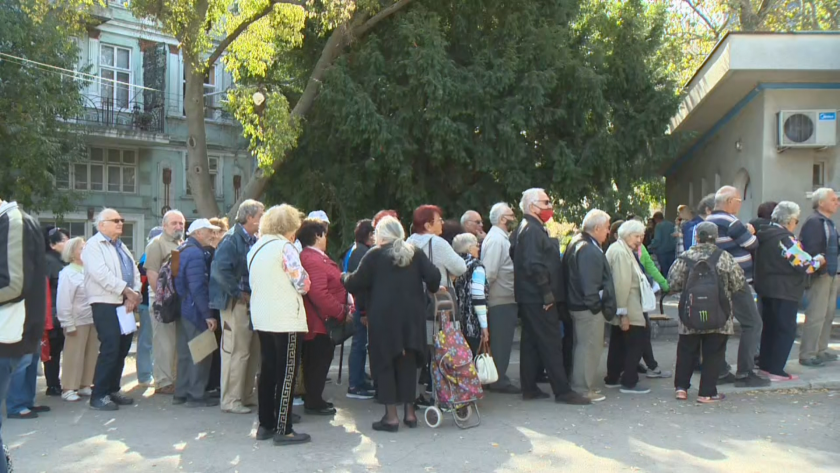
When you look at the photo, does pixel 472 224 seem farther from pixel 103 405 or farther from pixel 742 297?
pixel 103 405

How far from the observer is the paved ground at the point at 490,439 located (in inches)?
222

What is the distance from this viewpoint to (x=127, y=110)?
24141 millimetres

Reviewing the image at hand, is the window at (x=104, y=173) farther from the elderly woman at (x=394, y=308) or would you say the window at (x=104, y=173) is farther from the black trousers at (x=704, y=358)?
the black trousers at (x=704, y=358)

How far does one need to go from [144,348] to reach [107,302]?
159cm

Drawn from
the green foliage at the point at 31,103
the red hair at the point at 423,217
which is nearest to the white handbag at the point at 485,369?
the red hair at the point at 423,217

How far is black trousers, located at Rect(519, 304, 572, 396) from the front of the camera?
745 centimetres

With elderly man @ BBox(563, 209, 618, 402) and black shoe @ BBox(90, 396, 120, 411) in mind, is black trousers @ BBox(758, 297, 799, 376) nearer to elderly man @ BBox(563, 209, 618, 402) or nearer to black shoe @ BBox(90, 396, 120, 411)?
elderly man @ BBox(563, 209, 618, 402)

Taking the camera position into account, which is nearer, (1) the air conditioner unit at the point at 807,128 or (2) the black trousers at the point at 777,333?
(2) the black trousers at the point at 777,333

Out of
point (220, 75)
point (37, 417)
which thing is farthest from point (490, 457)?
point (220, 75)

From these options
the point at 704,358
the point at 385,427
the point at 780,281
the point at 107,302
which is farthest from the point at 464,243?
the point at 107,302

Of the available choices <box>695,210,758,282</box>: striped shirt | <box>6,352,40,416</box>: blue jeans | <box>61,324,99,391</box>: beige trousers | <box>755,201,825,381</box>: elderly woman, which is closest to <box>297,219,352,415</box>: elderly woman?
<box>61,324,99,391</box>: beige trousers

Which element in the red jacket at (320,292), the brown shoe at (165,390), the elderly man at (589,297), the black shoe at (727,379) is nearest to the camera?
the red jacket at (320,292)

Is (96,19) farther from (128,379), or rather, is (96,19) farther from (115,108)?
(128,379)

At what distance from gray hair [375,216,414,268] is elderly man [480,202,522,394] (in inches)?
66.3
